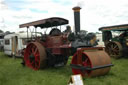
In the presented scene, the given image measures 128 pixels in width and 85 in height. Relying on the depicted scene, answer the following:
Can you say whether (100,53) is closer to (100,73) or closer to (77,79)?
(100,73)

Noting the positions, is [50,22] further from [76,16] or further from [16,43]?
[16,43]

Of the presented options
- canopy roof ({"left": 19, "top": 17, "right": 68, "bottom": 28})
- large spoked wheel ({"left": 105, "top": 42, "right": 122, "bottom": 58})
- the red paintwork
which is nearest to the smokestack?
the red paintwork

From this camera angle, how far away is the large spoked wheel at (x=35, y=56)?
635 cm

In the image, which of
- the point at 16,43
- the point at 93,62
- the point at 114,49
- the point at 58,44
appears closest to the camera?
the point at 93,62

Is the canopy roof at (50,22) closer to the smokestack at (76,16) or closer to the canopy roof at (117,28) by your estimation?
the smokestack at (76,16)

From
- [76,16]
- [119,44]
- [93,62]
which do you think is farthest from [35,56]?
[119,44]

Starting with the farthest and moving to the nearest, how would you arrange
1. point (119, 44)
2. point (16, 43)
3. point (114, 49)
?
1. point (16, 43)
2. point (114, 49)
3. point (119, 44)

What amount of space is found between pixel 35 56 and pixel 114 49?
518cm

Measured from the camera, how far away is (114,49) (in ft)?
32.2

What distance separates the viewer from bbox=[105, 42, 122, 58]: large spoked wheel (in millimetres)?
9297

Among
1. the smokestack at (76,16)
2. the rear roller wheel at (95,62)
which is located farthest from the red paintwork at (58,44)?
the rear roller wheel at (95,62)

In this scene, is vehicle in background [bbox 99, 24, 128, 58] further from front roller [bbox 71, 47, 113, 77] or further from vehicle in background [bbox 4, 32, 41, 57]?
vehicle in background [bbox 4, 32, 41, 57]

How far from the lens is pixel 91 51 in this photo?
5.04 m

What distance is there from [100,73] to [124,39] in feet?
17.4
